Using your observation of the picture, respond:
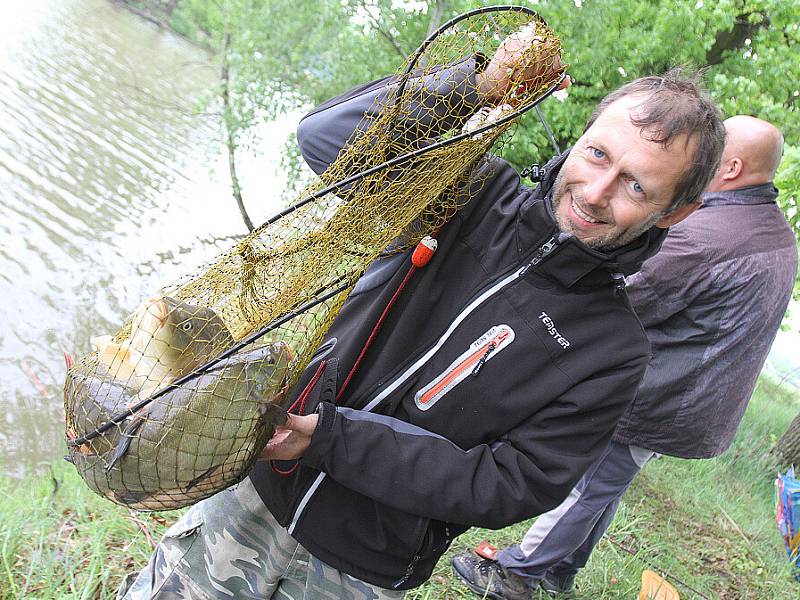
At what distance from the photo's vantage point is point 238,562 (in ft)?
6.34

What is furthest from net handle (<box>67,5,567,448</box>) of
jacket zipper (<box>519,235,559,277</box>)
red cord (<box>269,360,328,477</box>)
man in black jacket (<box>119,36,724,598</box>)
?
jacket zipper (<box>519,235,559,277</box>)

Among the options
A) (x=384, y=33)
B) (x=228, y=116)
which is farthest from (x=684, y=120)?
(x=228, y=116)

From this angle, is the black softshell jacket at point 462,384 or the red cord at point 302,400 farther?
the red cord at point 302,400

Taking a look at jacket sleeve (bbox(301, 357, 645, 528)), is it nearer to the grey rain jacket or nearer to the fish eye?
the fish eye

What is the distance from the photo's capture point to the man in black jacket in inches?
65.8

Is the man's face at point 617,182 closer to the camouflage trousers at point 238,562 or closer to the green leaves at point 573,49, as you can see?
the camouflage trousers at point 238,562

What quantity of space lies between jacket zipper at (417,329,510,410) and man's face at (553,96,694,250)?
14.0 inches

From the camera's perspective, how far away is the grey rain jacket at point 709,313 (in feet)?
10.0

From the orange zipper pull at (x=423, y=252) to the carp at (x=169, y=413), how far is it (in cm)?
45

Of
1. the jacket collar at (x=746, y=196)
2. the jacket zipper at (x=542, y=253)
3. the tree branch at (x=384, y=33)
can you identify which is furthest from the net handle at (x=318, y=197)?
the tree branch at (x=384, y=33)

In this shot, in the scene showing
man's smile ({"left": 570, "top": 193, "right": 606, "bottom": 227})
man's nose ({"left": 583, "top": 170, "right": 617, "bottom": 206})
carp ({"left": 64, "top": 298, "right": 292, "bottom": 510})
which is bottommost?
man's smile ({"left": 570, "top": 193, "right": 606, "bottom": 227})

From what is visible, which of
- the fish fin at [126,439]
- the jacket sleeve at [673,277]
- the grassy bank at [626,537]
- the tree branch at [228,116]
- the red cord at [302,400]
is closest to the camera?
the fish fin at [126,439]

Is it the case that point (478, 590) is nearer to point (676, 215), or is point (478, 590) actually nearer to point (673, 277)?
point (673, 277)

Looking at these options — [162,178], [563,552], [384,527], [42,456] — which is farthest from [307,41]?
[384,527]
